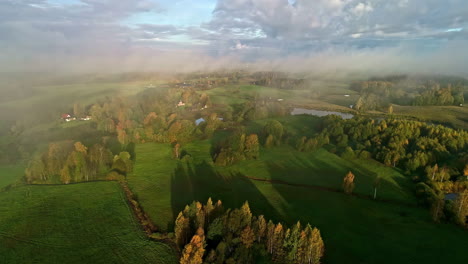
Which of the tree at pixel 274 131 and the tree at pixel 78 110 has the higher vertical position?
the tree at pixel 78 110

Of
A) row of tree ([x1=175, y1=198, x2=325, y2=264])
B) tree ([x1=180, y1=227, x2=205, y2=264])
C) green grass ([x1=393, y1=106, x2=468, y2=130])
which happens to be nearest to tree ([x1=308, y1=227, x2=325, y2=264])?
row of tree ([x1=175, y1=198, x2=325, y2=264])

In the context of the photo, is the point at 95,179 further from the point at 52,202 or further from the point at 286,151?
the point at 286,151

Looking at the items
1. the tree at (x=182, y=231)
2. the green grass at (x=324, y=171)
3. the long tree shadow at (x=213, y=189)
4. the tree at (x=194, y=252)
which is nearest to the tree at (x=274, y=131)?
the green grass at (x=324, y=171)

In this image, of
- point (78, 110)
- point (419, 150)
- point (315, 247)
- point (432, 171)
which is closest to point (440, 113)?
point (419, 150)

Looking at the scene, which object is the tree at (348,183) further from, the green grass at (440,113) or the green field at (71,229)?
the green grass at (440,113)

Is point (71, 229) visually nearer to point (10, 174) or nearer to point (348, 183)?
point (10, 174)
